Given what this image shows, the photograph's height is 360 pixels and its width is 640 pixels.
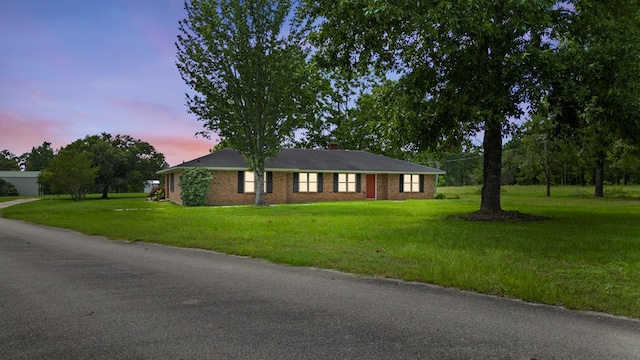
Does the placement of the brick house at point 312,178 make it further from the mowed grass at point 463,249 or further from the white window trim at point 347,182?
the mowed grass at point 463,249

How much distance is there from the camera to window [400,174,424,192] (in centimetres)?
3425

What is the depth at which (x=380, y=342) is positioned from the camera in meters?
3.82

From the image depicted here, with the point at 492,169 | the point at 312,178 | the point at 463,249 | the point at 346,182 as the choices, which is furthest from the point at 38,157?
the point at 463,249

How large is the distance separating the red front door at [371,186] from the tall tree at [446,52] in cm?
1787

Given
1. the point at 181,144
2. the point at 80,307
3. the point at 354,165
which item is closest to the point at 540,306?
the point at 80,307

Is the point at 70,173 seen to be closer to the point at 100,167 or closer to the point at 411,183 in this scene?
the point at 100,167

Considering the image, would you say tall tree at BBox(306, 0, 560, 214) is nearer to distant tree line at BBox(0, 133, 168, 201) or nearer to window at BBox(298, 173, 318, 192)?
window at BBox(298, 173, 318, 192)

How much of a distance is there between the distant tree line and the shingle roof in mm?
8986

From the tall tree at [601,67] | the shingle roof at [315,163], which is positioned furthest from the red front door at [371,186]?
the tall tree at [601,67]

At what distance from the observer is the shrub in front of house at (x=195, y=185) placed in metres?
25.9

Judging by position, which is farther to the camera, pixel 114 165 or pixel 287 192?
pixel 114 165

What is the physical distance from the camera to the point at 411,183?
34625 millimetres

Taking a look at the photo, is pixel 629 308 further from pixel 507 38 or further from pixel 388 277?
pixel 507 38

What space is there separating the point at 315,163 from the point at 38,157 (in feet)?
361
